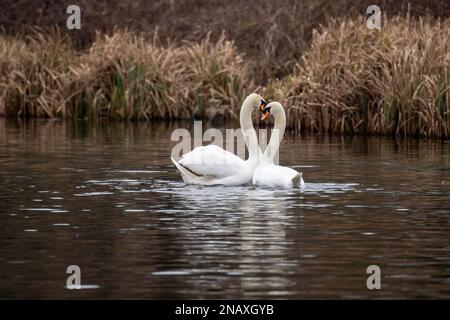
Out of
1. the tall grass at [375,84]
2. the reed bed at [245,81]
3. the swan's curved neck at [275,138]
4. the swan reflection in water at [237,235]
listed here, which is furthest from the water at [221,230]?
the reed bed at [245,81]

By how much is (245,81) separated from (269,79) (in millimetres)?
1999

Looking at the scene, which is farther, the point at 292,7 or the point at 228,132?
the point at 292,7

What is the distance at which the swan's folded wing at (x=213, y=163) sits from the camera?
16672 millimetres

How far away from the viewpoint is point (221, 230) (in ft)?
41.2

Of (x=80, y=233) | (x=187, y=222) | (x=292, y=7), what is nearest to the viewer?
(x=80, y=233)

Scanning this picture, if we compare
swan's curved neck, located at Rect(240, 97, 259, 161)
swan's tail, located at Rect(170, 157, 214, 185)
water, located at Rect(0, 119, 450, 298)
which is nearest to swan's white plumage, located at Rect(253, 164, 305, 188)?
water, located at Rect(0, 119, 450, 298)

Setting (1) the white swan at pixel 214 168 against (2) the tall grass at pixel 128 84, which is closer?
(1) the white swan at pixel 214 168

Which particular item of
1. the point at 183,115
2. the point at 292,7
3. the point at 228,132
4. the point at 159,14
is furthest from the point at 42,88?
the point at 159,14

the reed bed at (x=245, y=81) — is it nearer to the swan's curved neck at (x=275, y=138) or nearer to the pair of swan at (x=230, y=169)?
the swan's curved neck at (x=275, y=138)

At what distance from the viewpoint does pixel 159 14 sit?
52.3m

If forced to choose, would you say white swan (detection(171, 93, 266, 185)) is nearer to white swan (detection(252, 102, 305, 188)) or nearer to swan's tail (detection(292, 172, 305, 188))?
white swan (detection(252, 102, 305, 188))

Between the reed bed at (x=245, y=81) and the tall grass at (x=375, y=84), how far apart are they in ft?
0.08
